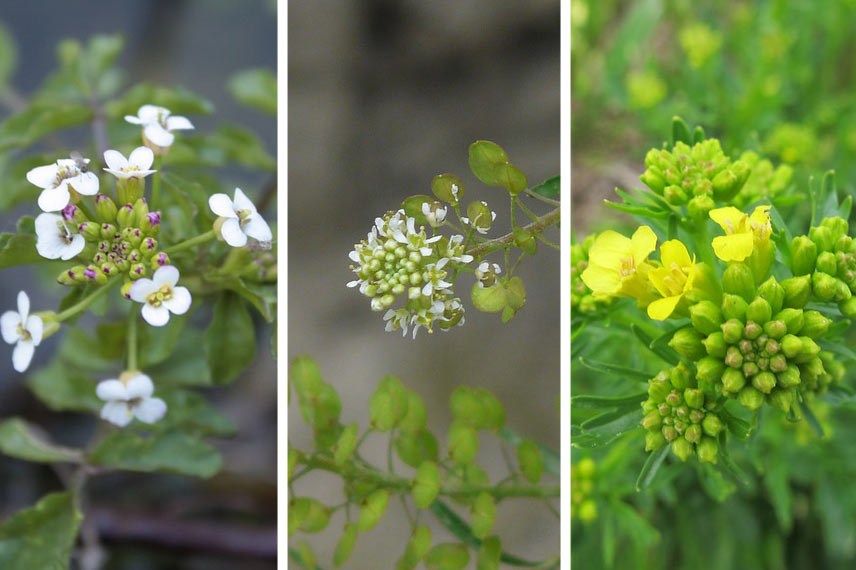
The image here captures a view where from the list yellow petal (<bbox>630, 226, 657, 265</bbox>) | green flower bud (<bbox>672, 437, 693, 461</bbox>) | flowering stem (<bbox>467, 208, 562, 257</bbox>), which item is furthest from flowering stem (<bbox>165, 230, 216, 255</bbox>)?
green flower bud (<bbox>672, 437, 693, 461</bbox>)

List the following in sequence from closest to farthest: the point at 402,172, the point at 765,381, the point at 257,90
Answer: the point at 765,381
the point at 402,172
the point at 257,90

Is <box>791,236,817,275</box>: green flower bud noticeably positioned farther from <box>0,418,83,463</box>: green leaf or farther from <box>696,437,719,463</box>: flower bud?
<box>0,418,83,463</box>: green leaf

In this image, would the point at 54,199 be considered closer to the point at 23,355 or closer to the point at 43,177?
the point at 43,177

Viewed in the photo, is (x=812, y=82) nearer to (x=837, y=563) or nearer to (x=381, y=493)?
(x=837, y=563)

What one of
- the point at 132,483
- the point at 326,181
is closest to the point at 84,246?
the point at 326,181

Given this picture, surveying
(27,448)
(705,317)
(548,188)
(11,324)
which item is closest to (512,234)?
(548,188)
